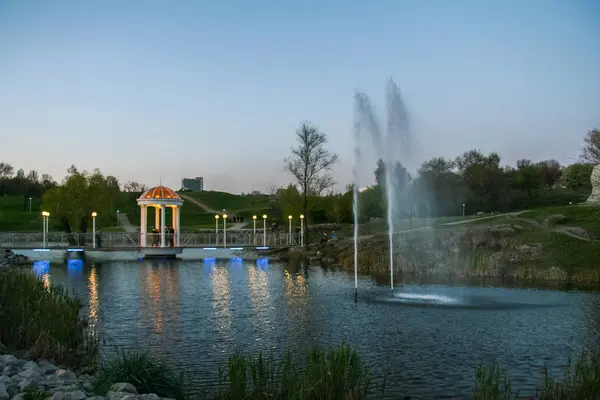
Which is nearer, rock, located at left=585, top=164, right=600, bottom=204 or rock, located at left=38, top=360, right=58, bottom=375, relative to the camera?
rock, located at left=38, top=360, right=58, bottom=375

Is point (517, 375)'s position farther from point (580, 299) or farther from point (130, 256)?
point (130, 256)

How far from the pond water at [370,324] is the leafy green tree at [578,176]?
56762 millimetres

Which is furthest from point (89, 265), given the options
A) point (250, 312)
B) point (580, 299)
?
point (580, 299)

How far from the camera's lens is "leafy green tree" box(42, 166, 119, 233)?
50.8 meters

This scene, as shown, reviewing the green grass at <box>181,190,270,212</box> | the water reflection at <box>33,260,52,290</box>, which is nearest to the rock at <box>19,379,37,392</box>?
the water reflection at <box>33,260,52,290</box>

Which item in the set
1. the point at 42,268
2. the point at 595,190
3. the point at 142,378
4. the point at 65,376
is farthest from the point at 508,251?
the point at 42,268

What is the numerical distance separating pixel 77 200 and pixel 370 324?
40597mm

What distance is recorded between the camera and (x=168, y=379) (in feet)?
30.4

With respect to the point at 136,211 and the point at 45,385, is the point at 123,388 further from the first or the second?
the point at 136,211

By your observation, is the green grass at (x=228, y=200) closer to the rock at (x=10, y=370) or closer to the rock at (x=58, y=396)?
the rock at (x=10, y=370)

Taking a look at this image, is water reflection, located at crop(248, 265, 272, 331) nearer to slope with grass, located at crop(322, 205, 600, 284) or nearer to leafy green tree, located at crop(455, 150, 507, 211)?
slope with grass, located at crop(322, 205, 600, 284)

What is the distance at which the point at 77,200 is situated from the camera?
50812 millimetres

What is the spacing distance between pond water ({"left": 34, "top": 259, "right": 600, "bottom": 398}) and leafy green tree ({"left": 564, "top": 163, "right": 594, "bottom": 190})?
56762mm

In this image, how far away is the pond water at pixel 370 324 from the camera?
1215 centimetres
